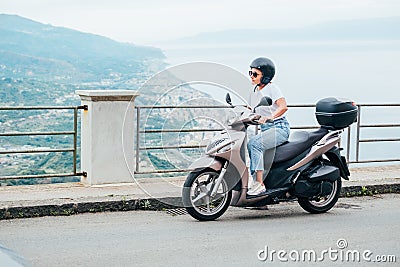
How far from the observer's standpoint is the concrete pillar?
10992 millimetres

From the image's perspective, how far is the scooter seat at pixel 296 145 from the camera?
31.2ft

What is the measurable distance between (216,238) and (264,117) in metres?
1.65

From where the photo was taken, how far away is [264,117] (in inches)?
366

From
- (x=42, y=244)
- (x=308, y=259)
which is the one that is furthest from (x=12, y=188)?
(x=308, y=259)

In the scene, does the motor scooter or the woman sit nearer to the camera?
the motor scooter

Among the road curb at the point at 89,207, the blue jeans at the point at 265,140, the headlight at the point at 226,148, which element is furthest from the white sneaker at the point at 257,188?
the road curb at the point at 89,207

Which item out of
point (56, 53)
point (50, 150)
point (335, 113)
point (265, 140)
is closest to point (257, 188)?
point (265, 140)

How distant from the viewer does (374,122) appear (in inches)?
538

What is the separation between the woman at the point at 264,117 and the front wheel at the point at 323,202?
2.39 feet

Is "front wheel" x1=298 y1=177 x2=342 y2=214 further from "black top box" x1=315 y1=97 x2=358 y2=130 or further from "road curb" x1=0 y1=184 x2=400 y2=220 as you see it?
"road curb" x1=0 y1=184 x2=400 y2=220

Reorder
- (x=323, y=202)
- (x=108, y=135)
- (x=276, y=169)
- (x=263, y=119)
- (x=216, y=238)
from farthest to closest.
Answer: (x=108, y=135) < (x=323, y=202) < (x=276, y=169) < (x=263, y=119) < (x=216, y=238)

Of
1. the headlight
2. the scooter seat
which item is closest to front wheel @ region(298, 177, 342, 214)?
the scooter seat

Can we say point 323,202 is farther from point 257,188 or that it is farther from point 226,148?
point 226,148

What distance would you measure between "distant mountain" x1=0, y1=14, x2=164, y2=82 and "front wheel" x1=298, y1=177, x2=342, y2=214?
8140 mm
